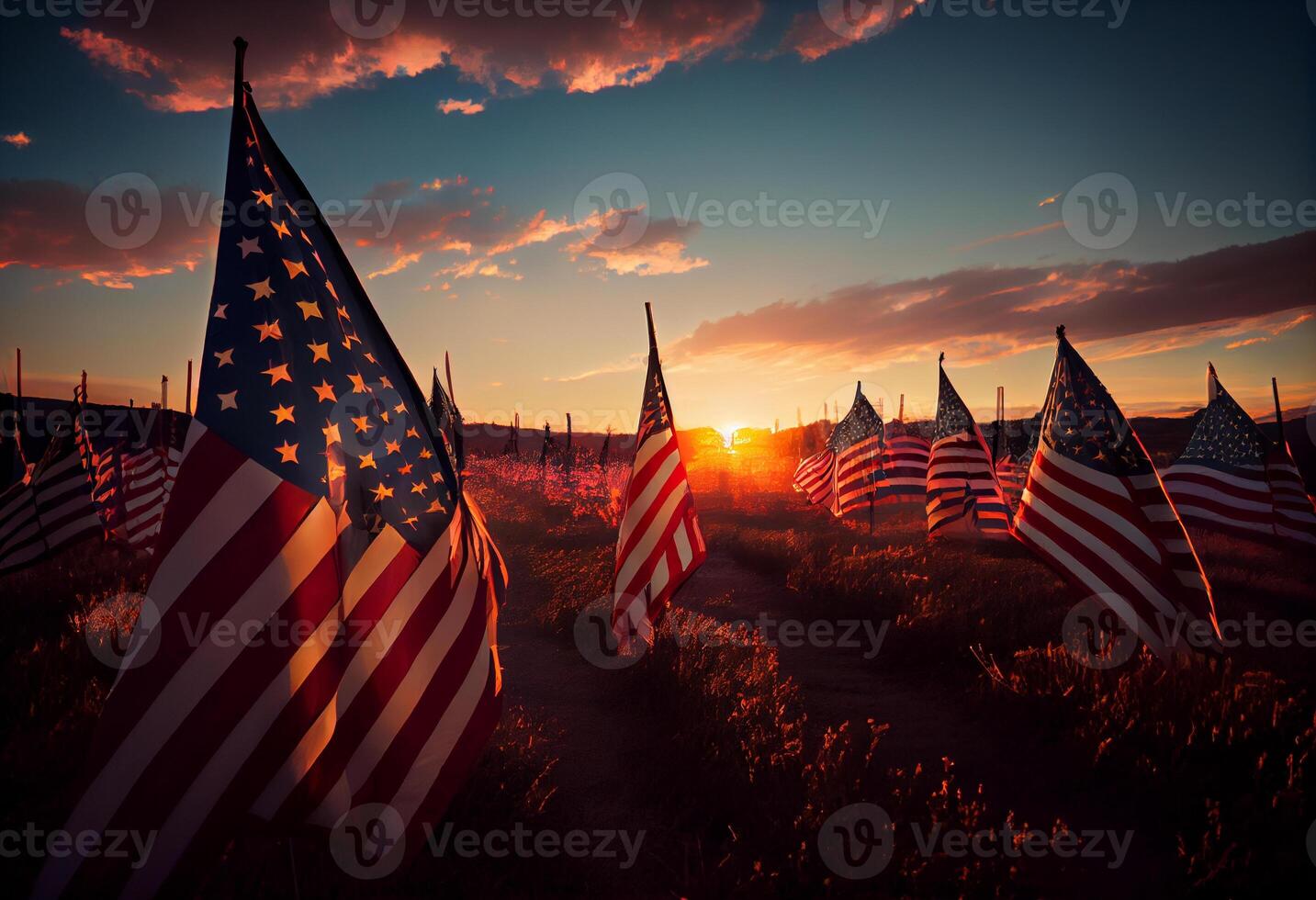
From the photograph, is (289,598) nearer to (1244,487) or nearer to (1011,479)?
(1244,487)

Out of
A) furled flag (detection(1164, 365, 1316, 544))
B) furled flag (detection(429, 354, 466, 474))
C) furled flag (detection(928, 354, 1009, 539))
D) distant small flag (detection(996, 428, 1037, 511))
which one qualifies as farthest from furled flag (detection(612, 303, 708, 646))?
distant small flag (detection(996, 428, 1037, 511))

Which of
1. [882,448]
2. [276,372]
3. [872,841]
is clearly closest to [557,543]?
[882,448]

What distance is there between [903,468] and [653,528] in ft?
Result: 44.6

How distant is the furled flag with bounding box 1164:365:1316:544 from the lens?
12.8 metres

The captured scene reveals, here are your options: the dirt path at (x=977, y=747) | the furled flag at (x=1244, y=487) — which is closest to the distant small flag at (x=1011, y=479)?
the furled flag at (x=1244, y=487)

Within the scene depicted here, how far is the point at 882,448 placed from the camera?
1738cm

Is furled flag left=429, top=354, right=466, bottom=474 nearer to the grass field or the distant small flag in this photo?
the grass field

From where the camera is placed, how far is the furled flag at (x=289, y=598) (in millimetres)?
2658

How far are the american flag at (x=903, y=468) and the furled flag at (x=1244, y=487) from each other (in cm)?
571

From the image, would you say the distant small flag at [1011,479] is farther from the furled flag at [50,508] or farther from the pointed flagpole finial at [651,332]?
the furled flag at [50,508]

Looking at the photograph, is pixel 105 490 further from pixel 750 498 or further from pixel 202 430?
pixel 750 498

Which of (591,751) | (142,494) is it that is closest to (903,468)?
(591,751)

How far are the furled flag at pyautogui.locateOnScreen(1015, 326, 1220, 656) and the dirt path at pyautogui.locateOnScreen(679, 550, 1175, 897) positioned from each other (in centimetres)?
169

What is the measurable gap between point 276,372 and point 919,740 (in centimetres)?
716
